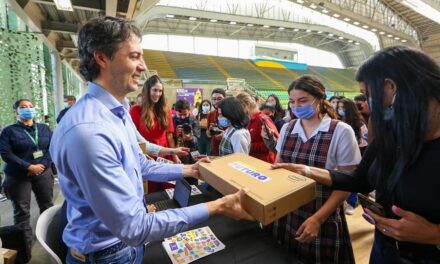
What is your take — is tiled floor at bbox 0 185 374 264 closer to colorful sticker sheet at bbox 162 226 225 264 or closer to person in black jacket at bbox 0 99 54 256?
person in black jacket at bbox 0 99 54 256

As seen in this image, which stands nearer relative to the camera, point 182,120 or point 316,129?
point 316,129

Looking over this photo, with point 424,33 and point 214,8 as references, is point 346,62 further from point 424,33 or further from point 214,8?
point 214,8

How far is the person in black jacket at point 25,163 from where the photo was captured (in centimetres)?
258

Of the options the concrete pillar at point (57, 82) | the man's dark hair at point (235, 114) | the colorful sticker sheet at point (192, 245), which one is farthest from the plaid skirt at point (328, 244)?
the concrete pillar at point (57, 82)

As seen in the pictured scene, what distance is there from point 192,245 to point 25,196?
239 cm

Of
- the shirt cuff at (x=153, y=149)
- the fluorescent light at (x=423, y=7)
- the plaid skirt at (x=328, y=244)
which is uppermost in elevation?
the fluorescent light at (x=423, y=7)

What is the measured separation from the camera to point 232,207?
3.08 feet

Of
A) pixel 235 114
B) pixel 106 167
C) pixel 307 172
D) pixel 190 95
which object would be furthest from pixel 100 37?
pixel 190 95

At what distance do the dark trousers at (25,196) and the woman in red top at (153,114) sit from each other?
1.33 meters

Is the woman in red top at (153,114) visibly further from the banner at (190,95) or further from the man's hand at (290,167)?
the banner at (190,95)

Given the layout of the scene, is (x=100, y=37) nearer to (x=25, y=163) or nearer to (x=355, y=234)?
(x=25, y=163)

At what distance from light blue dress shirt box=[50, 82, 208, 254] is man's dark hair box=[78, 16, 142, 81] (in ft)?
0.31

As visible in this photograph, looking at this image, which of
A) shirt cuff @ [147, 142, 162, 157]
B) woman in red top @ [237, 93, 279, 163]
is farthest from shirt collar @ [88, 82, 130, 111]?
woman in red top @ [237, 93, 279, 163]

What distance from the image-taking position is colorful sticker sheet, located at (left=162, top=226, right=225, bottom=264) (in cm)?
107
